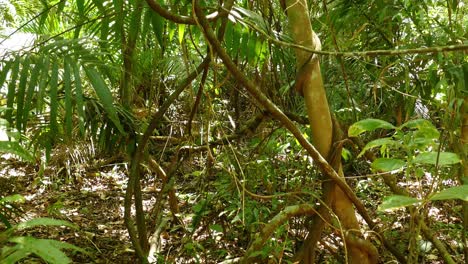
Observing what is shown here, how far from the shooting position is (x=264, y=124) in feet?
8.32

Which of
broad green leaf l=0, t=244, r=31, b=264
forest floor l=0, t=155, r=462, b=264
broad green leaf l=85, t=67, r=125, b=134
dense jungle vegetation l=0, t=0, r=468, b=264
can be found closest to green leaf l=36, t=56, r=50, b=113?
dense jungle vegetation l=0, t=0, r=468, b=264

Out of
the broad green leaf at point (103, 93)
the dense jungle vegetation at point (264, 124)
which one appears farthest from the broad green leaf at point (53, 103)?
the broad green leaf at point (103, 93)

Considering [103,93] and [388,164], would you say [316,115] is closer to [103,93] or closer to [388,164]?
[388,164]

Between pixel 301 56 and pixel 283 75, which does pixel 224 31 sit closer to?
pixel 301 56

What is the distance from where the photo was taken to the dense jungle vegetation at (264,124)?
4.46ft

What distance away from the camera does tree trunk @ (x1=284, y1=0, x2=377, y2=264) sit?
62.0 inches

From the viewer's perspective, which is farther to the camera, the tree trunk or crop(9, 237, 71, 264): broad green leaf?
the tree trunk

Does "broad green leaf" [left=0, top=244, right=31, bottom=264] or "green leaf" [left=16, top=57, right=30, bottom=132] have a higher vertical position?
"green leaf" [left=16, top=57, right=30, bottom=132]

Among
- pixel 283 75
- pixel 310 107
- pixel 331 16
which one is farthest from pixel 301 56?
pixel 283 75

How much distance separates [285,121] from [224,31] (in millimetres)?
342

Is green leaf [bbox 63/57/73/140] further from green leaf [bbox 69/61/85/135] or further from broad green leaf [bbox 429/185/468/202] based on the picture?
broad green leaf [bbox 429/185/468/202]

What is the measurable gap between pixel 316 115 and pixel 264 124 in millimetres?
920

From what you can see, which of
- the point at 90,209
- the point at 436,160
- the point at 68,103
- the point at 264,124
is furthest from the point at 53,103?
the point at 90,209

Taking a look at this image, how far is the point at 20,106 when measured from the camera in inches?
54.5
